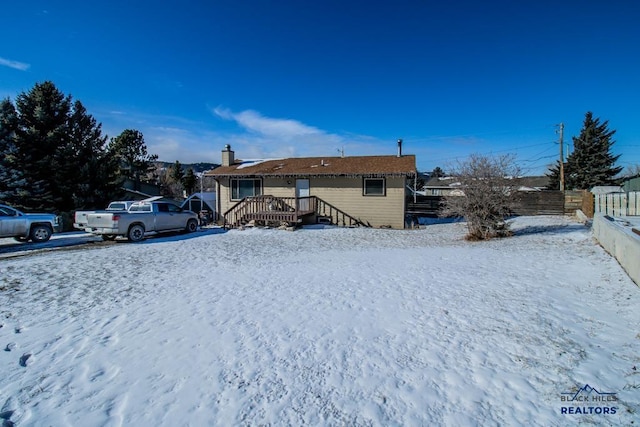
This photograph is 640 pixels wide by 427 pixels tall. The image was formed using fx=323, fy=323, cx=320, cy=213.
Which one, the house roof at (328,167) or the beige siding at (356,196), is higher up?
the house roof at (328,167)

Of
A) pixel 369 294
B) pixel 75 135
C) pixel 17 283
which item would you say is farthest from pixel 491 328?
pixel 75 135

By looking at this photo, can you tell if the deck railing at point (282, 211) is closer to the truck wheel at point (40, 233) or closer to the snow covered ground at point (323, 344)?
the truck wheel at point (40, 233)

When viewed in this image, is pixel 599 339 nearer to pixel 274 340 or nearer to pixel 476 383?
pixel 476 383

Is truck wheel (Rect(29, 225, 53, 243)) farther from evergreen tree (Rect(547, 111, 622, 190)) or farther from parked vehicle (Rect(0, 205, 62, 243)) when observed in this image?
evergreen tree (Rect(547, 111, 622, 190))

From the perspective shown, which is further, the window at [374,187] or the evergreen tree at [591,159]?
the evergreen tree at [591,159]

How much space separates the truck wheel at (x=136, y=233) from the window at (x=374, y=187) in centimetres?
1054

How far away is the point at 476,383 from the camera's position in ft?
11.0

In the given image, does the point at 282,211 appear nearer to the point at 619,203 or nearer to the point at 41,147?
the point at 41,147

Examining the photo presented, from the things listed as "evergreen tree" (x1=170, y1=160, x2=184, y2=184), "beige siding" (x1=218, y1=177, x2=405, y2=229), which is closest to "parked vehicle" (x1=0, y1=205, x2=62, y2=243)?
"beige siding" (x1=218, y1=177, x2=405, y2=229)

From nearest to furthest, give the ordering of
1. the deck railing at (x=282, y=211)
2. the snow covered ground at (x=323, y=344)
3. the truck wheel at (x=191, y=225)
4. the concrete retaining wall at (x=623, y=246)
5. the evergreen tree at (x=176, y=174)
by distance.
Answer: the snow covered ground at (x=323, y=344)
the concrete retaining wall at (x=623, y=246)
the truck wheel at (x=191, y=225)
the deck railing at (x=282, y=211)
the evergreen tree at (x=176, y=174)

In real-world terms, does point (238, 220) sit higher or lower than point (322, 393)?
higher

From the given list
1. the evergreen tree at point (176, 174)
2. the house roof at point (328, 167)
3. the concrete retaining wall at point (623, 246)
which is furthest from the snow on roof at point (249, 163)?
the evergreen tree at point (176, 174)

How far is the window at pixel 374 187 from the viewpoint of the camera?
16797mm

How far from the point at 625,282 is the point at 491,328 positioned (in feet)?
12.4
